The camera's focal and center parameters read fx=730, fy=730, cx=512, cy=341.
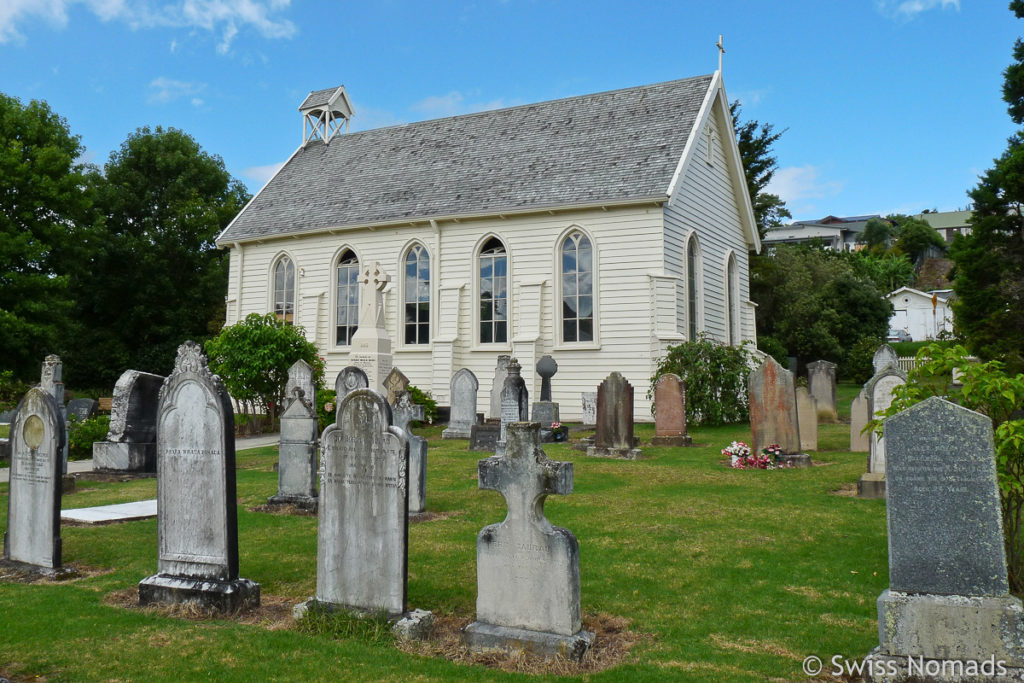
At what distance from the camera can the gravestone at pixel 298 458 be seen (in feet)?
31.4

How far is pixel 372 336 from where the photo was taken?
19312 millimetres

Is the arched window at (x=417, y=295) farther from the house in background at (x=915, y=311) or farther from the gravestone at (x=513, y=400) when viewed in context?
the house in background at (x=915, y=311)

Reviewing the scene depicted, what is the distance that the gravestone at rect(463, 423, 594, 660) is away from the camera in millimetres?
4719

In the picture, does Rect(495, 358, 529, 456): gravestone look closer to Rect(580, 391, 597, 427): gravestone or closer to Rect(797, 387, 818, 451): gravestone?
Rect(797, 387, 818, 451): gravestone

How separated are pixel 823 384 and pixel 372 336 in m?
12.7

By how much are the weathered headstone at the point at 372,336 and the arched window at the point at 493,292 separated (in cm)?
418

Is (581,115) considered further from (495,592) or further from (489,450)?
(495,592)

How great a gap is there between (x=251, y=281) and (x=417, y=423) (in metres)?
10.7

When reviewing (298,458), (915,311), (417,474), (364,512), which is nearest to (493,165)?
(298,458)

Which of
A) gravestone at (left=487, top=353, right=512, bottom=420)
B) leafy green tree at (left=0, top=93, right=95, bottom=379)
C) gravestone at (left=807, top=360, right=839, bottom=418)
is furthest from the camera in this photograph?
leafy green tree at (left=0, top=93, right=95, bottom=379)

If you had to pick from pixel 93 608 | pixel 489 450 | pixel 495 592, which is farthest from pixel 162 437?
pixel 489 450

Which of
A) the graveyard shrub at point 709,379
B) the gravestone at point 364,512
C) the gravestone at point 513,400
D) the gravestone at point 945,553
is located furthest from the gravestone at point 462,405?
the gravestone at point 945,553

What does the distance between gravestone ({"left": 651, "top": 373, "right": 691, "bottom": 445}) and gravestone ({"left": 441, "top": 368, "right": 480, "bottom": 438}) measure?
439 centimetres

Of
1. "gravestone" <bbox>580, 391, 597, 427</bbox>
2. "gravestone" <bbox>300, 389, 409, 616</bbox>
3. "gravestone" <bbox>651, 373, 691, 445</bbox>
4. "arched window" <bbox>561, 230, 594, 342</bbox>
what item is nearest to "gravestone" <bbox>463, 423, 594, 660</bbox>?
"gravestone" <bbox>300, 389, 409, 616</bbox>
